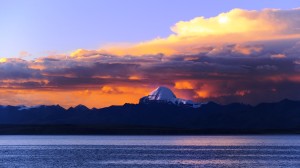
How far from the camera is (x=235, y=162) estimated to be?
3888 inches

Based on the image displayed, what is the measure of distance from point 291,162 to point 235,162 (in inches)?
349

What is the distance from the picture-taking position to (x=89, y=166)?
91.4 metres

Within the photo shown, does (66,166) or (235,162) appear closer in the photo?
(66,166)

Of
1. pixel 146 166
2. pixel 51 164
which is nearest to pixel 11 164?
pixel 51 164

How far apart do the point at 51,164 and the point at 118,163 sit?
33.3 feet

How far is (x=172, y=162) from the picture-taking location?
98812 millimetres

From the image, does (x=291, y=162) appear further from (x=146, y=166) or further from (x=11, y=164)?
(x=11, y=164)

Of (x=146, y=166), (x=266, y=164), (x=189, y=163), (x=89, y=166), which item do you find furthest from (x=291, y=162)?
(x=89, y=166)

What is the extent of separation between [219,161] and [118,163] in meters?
16.4

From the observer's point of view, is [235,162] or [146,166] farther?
[235,162]

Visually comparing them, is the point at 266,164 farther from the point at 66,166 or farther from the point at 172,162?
the point at 66,166

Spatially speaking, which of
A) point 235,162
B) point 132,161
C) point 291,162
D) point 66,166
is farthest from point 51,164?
point 291,162

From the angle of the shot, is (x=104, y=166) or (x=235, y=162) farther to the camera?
(x=235, y=162)

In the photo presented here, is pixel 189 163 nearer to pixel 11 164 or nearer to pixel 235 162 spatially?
pixel 235 162
